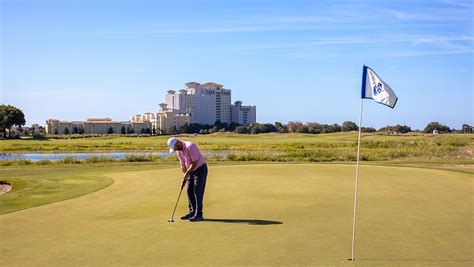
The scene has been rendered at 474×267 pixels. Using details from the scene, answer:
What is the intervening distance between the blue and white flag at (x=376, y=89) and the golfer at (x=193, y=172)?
407cm

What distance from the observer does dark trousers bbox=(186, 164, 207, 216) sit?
10.9 metres

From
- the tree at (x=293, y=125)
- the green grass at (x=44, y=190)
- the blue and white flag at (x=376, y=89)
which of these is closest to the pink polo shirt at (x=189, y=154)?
the blue and white flag at (x=376, y=89)

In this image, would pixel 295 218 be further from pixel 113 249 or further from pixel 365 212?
pixel 113 249

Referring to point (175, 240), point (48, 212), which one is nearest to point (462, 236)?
point (175, 240)

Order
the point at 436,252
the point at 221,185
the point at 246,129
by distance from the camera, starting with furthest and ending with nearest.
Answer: the point at 246,129 < the point at 221,185 < the point at 436,252

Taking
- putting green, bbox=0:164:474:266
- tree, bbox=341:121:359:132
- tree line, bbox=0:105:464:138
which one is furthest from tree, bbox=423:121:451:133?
putting green, bbox=0:164:474:266

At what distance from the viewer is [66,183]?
18.5m

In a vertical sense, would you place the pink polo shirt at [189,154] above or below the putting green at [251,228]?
above

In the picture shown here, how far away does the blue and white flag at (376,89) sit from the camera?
26.9 feet

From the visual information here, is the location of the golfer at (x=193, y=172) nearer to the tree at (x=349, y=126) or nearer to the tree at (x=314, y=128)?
the tree at (x=349, y=126)

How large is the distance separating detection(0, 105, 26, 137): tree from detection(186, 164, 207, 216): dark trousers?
124 m

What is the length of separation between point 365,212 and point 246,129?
165 meters

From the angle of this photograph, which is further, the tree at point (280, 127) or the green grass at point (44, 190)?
the tree at point (280, 127)

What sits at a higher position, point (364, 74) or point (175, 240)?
point (364, 74)
